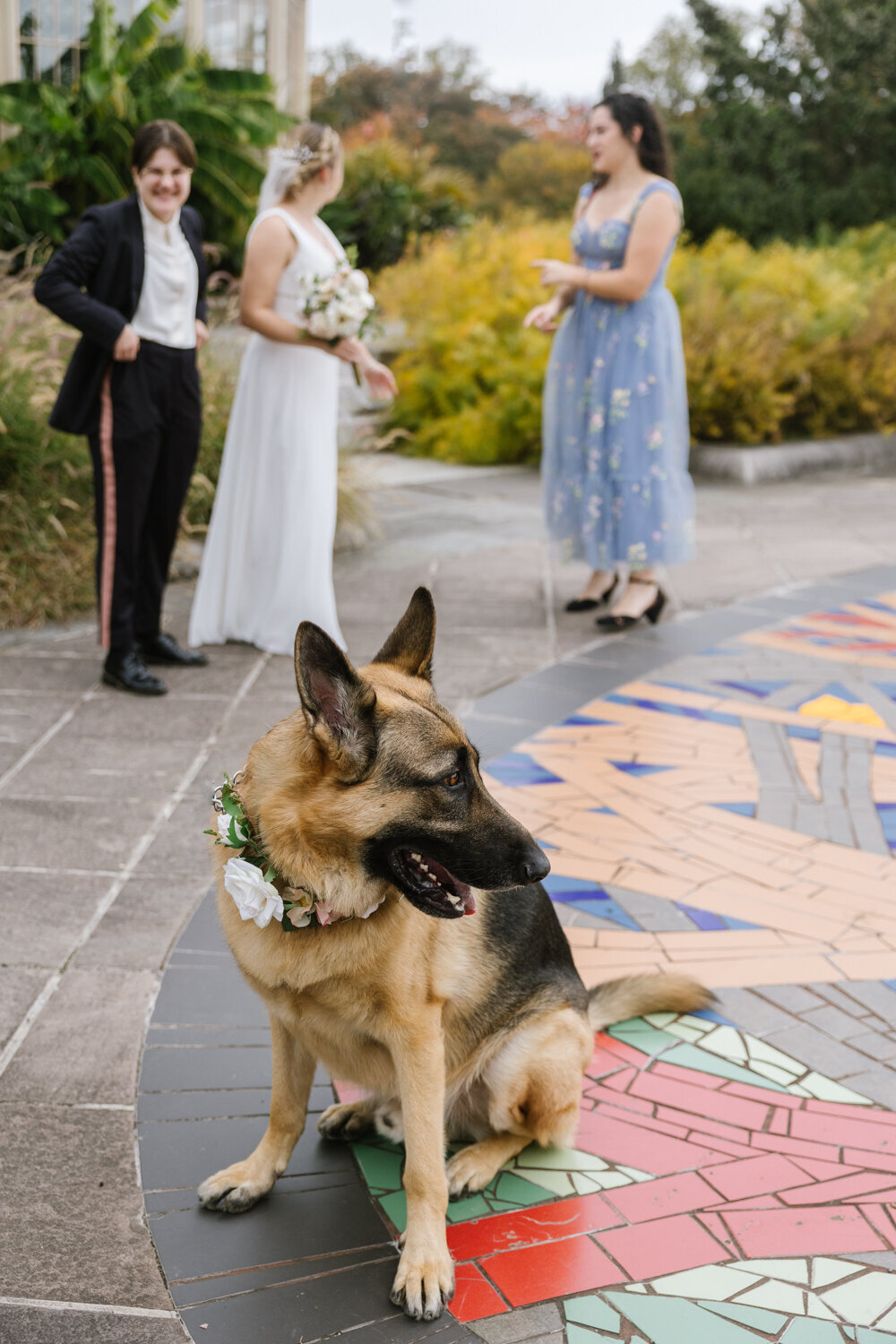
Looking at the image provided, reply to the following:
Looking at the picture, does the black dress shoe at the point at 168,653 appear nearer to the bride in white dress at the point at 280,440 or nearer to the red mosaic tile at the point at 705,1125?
the bride in white dress at the point at 280,440

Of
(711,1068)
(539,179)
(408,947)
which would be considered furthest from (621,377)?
(539,179)

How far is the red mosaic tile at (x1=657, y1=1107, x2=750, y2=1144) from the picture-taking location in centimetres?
269

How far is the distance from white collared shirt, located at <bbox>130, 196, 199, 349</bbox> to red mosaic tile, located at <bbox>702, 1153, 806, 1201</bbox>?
418 centimetres

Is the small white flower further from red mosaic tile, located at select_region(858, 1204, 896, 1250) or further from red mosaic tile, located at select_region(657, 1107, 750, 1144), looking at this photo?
red mosaic tile, located at select_region(858, 1204, 896, 1250)

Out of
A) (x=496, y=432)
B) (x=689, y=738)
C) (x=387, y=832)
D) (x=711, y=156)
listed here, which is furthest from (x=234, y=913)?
(x=711, y=156)

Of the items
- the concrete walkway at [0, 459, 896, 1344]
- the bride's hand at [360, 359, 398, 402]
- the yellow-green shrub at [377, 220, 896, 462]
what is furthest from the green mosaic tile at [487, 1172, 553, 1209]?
the yellow-green shrub at [377, 220, 896, 462]

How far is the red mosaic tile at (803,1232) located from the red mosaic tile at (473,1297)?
50 centimetres

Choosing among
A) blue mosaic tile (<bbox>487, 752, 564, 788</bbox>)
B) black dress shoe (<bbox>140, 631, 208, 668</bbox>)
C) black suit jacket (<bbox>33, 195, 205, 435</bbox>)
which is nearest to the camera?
blue mosaic tile (<bbox>487, 752, 564, 788</bbox>)

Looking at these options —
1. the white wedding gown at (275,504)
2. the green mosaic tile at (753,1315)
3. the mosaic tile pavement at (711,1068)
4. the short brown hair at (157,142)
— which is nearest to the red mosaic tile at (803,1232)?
the mosaic tile pavement at (711,1068)

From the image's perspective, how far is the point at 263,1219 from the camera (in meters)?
2.44

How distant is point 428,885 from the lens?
216 centimetres

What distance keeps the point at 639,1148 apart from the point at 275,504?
13.7 ft

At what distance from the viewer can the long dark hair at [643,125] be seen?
6.04m

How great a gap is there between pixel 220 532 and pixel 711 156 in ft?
55.3
